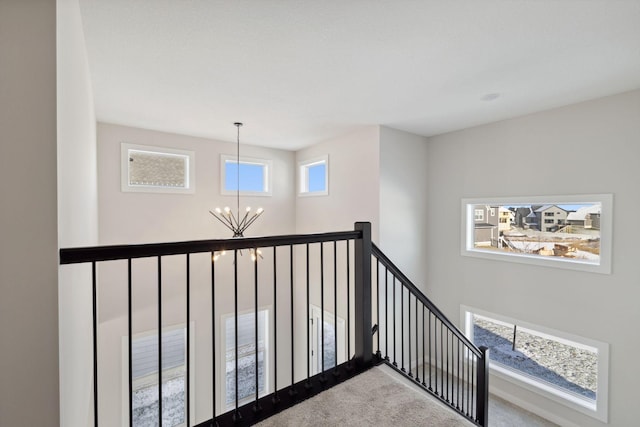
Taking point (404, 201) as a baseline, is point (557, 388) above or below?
below

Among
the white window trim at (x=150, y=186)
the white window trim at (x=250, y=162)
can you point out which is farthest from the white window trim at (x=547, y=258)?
the white window trim at (x=150, y=186)

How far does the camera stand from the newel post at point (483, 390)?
2559 mm

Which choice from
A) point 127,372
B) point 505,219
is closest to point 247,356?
point 127,372

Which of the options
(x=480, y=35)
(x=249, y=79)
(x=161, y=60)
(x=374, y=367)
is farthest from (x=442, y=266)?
(x=161, y=60)

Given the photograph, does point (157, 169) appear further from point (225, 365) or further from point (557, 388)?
point (557, 388)

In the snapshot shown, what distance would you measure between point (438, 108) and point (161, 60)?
306 cm

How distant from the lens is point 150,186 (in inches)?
Answer: 172

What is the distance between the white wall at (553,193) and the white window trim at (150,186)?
417cm

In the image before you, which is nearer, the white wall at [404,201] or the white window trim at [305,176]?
the white wall at [404,201]

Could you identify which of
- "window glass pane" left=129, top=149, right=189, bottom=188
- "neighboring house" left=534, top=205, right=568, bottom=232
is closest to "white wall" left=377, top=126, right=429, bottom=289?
"neighboring house" left=534, top=205, right=568, bottom=232

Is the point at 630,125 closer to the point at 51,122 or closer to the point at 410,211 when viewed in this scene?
the point at 410,211

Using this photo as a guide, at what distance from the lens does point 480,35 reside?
1995mm

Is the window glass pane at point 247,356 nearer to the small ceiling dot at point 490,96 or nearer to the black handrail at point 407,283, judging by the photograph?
the black handrail at point 407,283

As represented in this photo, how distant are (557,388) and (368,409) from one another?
354cm
